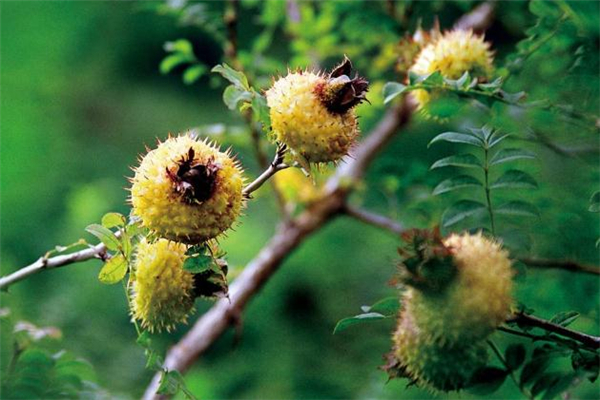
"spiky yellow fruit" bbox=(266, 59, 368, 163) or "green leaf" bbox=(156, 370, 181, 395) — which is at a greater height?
"spiky yellow fruit" bbox=(266, 59, 368, 163)

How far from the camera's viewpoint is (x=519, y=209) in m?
1.39

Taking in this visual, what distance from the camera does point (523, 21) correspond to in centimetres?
216

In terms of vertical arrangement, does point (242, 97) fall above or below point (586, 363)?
above

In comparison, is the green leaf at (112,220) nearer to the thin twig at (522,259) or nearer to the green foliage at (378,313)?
the green foliage at (378,313)

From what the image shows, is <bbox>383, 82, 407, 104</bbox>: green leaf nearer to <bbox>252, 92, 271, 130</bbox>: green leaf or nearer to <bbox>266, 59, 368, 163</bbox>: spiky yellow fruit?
<bbox>266, 59, 368, 163</bbox>: spiky yellow fruit

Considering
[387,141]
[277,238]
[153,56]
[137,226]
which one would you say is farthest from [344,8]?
[153,56]

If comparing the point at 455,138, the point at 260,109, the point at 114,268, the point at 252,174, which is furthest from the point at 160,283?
the point at 252,174

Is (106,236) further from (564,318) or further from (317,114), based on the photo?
(564,318)

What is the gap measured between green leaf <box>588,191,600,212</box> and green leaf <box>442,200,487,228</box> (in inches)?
8.0

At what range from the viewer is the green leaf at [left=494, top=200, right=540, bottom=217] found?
4.49ft

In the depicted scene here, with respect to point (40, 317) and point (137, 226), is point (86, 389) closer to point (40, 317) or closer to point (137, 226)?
point (137, 226)

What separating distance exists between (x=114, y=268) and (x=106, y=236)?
64 millimetres

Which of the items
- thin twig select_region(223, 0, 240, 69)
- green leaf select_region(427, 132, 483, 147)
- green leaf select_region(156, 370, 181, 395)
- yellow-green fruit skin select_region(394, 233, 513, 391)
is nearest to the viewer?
yellow-green fruit skin select_region(394, 233, 513, 391)

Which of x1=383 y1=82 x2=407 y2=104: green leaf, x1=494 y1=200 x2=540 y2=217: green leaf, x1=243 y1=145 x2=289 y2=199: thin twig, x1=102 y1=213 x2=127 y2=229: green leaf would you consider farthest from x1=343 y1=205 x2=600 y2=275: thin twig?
x1=102 y1=213 x2=127 y2=229: green leaf
